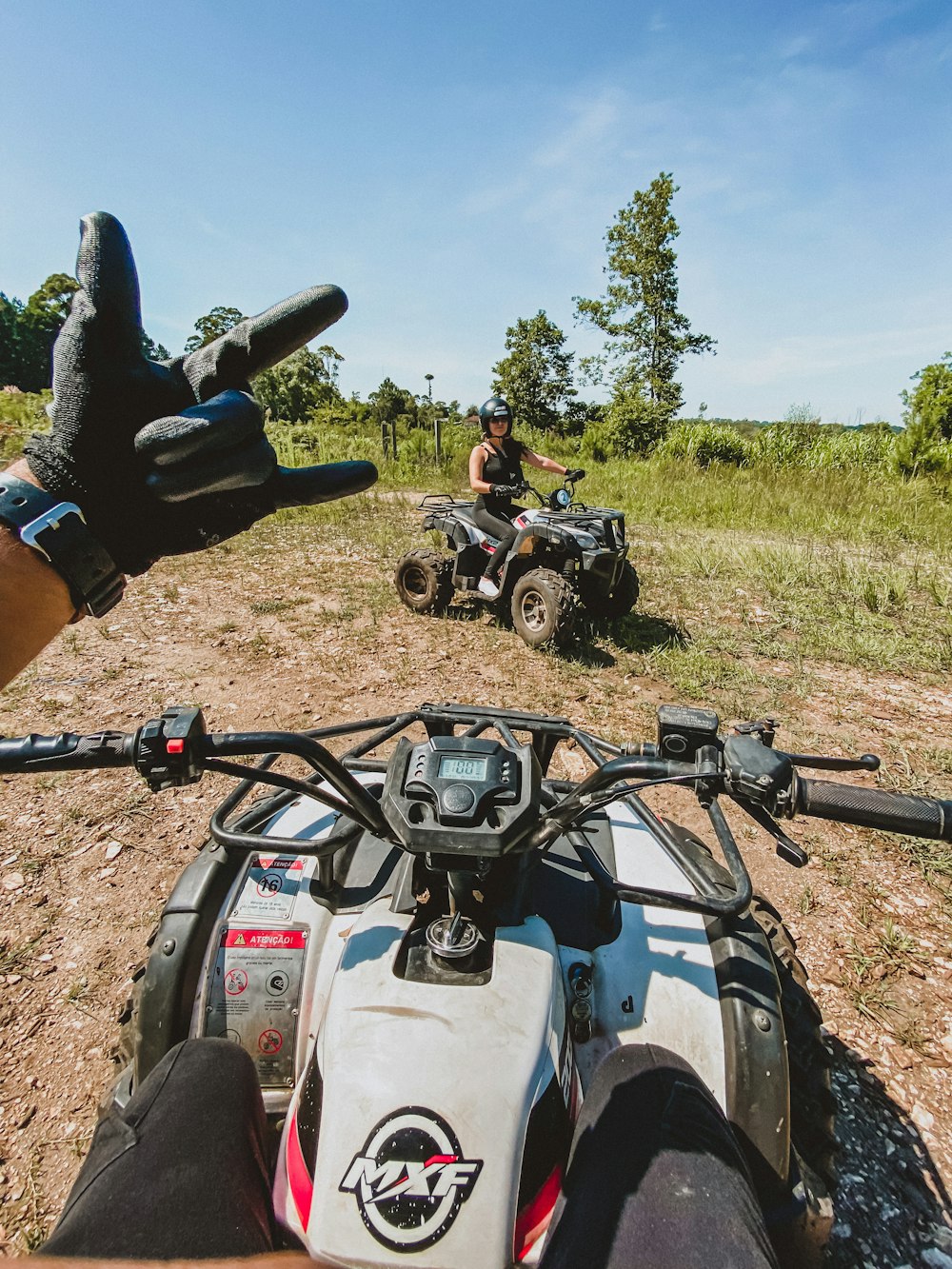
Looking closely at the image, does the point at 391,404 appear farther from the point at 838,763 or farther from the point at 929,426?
the point at 838,763

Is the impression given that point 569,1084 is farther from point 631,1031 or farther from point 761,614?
point 761,614

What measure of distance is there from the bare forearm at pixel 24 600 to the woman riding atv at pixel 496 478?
13.8 ft

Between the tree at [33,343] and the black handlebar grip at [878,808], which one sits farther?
the tree at [33,343]

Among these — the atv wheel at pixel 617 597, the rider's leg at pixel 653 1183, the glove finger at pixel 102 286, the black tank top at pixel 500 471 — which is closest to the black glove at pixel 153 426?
the glove finger at pixel 102 286

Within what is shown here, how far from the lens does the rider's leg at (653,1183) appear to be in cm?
75

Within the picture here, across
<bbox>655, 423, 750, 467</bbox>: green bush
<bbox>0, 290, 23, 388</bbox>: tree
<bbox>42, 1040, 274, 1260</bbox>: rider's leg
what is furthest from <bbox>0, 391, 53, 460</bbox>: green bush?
<bbox>0, 290, 23, 388</bbox>: tree

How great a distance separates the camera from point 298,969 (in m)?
1.26

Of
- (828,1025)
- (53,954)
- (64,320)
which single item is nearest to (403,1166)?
(64,320)

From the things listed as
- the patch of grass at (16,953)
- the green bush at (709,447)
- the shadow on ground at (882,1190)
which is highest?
the green bush at (709,447)

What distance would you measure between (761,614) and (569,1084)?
213 inches

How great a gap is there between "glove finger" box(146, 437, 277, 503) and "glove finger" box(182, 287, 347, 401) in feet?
0.56

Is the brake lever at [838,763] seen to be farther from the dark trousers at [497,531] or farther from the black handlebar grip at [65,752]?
the dark trousers at [497,531]

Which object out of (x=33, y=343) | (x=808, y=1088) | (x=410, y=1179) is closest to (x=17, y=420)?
(x=410, y=1179)

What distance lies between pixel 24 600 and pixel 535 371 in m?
31.5
